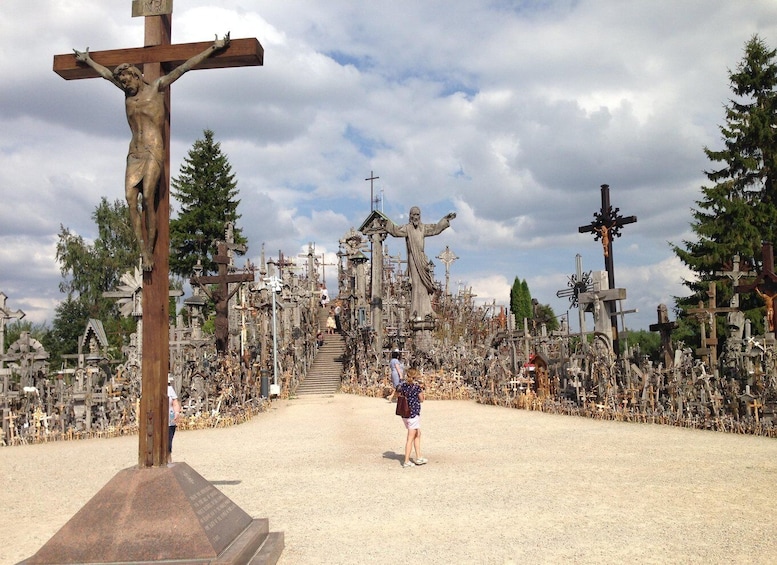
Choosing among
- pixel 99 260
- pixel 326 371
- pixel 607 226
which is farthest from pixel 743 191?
pixel 99 260

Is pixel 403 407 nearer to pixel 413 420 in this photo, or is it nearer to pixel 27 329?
pixel 413 420

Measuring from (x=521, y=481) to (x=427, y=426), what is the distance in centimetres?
586

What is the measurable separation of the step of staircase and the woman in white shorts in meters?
14.6

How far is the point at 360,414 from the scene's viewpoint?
54.6ft

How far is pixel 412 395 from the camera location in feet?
31.1

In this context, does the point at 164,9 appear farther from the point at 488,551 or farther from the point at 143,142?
the point at 488,551

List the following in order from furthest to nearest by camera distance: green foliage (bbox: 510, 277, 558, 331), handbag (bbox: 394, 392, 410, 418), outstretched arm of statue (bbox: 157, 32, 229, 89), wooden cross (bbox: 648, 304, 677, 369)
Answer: green foliage (bbox: 510, 277, 558, 331)
wooden cross (bbox: 648, 304, 677, 369)
handbag (bbox: 394, 392, 410, 418)
outstretched arm of statue (bbox: 157, 32, 229, 89)

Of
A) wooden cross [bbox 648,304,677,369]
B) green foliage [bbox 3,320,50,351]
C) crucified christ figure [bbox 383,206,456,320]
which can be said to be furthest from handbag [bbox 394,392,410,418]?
green foliage [bbox 3,320,50,351]

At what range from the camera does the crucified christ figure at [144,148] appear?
16.2 feet

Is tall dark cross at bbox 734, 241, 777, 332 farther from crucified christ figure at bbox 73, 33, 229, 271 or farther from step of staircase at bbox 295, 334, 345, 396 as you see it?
step of staircase at bbox 295, 334, 345, 396

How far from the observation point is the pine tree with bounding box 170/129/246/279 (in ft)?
144

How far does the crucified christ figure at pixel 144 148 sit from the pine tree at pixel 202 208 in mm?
38709

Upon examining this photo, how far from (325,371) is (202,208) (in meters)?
22.4

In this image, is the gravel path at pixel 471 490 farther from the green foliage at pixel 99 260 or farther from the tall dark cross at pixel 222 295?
the green foliage at pixel 99 260
